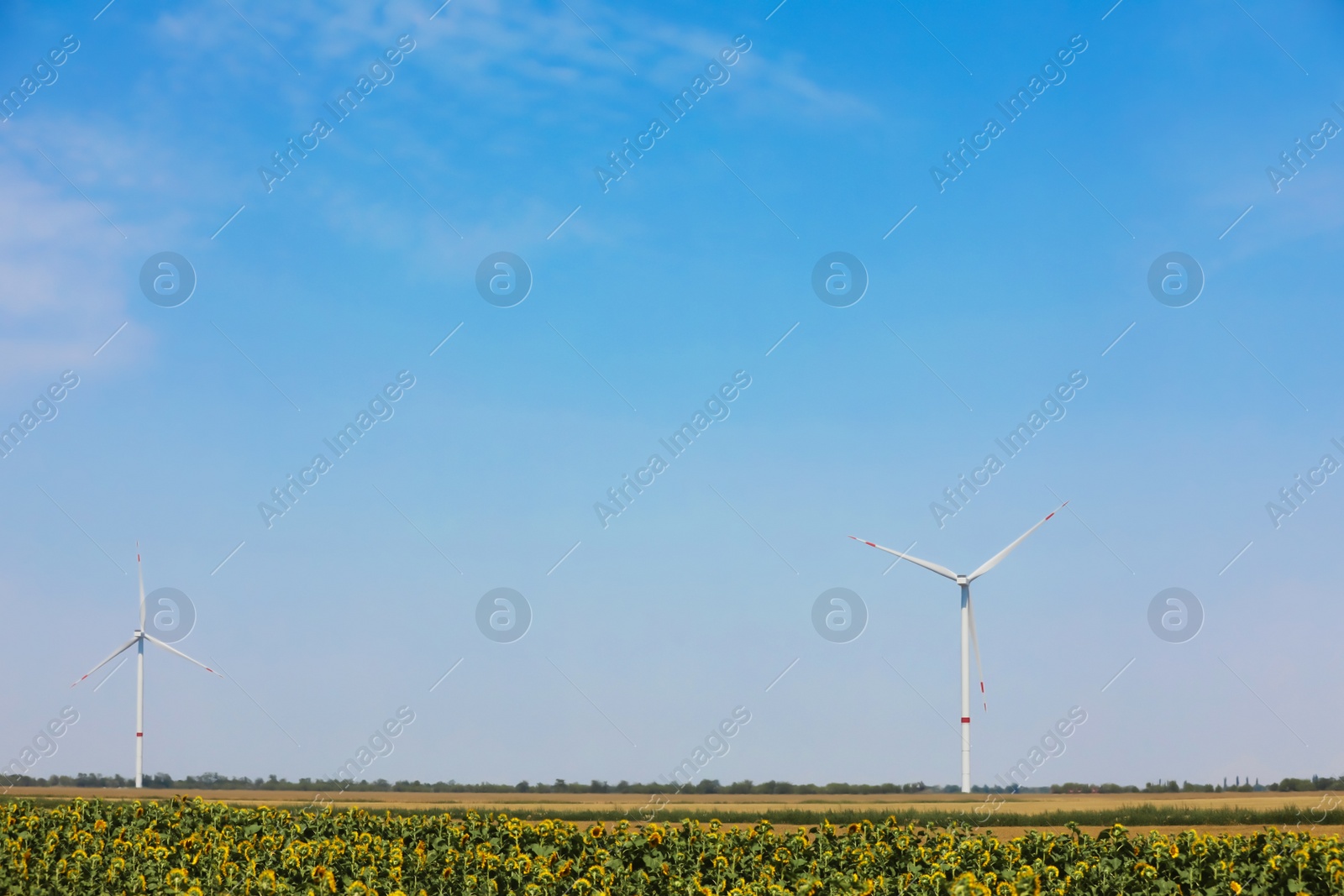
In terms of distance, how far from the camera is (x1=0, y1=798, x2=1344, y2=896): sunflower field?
20.7 meters

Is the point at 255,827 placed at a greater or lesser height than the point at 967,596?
lesser

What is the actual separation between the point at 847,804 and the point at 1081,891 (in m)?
46.3

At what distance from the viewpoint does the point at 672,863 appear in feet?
74.6

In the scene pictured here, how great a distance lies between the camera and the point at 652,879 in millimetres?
21656

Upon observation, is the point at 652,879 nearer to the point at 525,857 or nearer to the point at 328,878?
the point at 525,857

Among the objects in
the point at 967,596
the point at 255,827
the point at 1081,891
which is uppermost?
the point at 967,596

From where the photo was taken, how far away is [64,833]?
2962 centimetres

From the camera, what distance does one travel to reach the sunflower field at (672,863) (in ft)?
67.8

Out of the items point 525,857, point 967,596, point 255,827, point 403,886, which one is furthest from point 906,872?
point 967,596

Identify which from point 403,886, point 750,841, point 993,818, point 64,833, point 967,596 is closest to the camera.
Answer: point 403,886

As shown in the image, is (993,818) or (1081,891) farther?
(993,818)

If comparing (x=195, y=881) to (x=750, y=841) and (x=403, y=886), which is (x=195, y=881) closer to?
(x=403, y=886)

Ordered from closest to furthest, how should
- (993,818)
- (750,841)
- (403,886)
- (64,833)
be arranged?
1. (403,886)
2. (750,841)
3. (64,833)
4. (993,818)

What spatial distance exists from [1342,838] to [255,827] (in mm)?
26406
